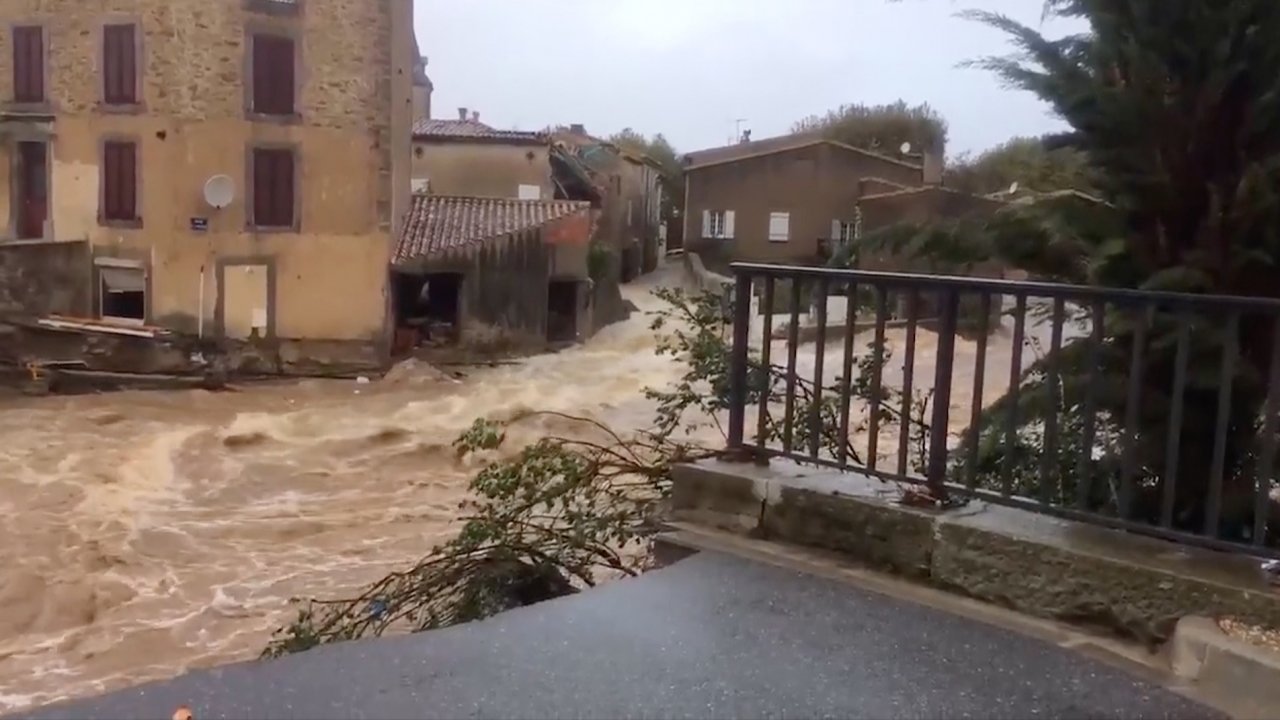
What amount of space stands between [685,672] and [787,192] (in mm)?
31049

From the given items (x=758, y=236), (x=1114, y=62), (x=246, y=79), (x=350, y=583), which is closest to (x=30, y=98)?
(x=246, y=79)

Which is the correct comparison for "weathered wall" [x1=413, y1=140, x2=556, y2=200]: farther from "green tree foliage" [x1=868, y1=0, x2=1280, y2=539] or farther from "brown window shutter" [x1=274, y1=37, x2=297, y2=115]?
"green tree foliage" [x1=868, y1=0, x2=1280, y2=539]

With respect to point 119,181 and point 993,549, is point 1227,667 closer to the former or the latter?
point 993,549

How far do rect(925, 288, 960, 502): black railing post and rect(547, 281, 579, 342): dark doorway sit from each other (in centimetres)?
2343

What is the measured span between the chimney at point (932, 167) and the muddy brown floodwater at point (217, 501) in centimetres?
1138

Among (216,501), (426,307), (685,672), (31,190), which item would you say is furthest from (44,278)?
(685,672)

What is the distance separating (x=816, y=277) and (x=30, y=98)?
79.4 feet

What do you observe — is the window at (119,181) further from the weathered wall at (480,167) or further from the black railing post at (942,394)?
the black railing post at (942,394)

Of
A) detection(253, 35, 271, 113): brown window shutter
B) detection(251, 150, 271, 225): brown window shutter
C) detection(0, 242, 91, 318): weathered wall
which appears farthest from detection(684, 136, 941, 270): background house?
detection(0, 242, 91, 318): weathered wall

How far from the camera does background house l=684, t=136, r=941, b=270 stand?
33156 millimetres

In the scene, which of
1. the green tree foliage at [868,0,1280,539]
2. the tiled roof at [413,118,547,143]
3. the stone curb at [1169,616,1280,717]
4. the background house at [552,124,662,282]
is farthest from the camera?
the background house at [552,124,662,282]

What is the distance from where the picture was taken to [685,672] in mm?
3182

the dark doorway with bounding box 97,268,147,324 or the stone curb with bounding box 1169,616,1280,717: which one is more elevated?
the stone curb with bounding box 1169,616,1280,717

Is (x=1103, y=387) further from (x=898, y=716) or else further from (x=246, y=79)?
(x=246, y=79)
